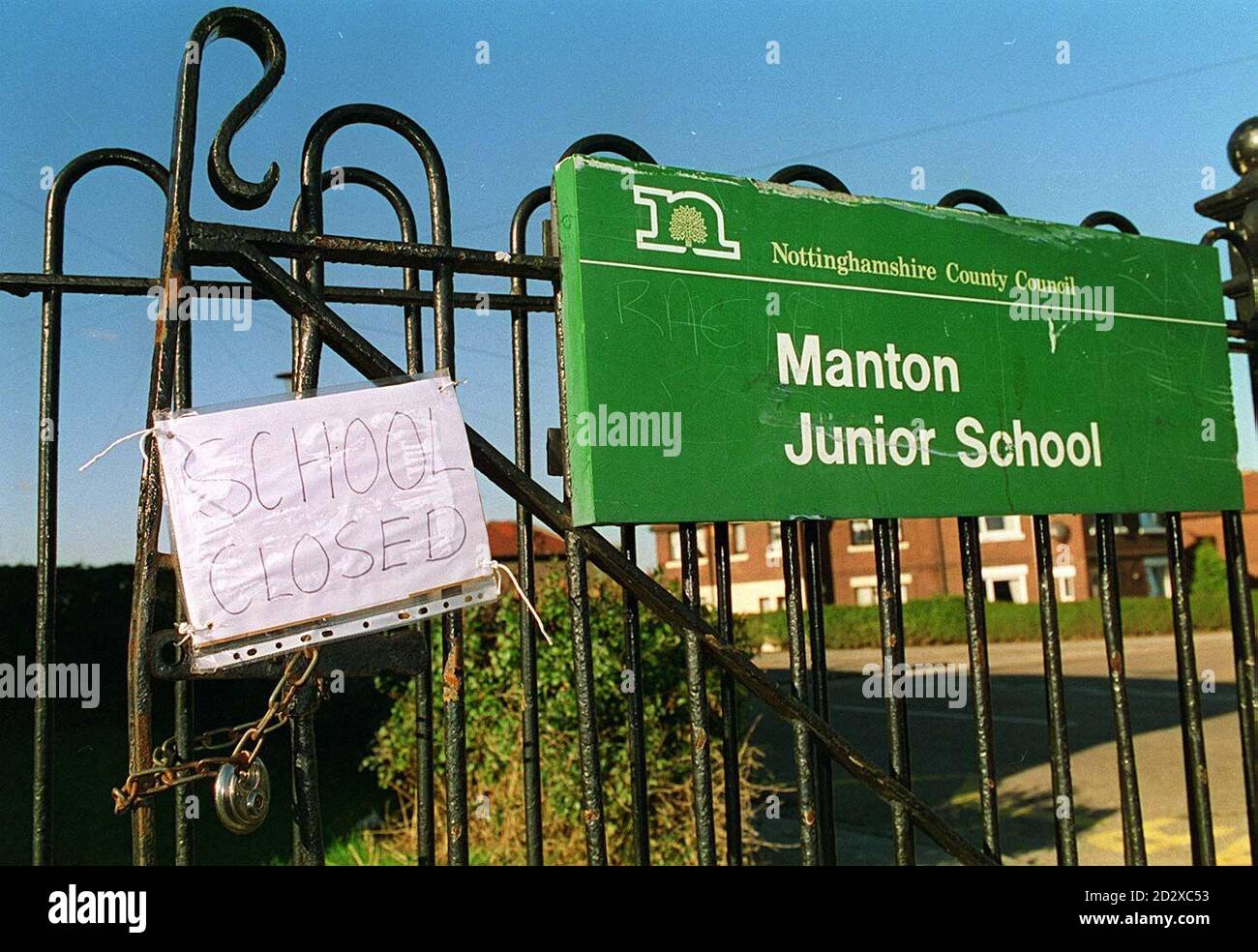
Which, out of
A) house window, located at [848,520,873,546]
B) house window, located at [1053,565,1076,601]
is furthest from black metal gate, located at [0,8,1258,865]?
house window, located at [1053,565,1076,601]

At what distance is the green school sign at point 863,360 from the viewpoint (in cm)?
211

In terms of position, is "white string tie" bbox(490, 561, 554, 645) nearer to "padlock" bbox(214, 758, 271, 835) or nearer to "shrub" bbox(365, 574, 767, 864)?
"padlock" bbox(214, 758, 271, 835)

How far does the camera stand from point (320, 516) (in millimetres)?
1896

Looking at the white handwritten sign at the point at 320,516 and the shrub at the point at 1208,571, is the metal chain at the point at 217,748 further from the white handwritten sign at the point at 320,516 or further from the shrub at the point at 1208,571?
the shrub at the point at 1208,571

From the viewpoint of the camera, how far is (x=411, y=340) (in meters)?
2.20

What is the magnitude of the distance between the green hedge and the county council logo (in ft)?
91.6

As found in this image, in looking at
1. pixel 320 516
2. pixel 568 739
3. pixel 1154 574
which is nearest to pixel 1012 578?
pixel 1154 574

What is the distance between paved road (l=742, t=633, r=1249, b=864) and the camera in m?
7.01

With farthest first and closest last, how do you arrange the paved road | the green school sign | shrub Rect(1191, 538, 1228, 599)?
shrub Rect(1191, 538, 1228, 599) → the paved road → the green school sign

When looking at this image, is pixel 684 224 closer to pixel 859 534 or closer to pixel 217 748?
pixel 217 748

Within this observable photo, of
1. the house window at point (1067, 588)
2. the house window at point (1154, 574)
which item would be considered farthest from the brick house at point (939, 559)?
the house window at point (1154, 574)

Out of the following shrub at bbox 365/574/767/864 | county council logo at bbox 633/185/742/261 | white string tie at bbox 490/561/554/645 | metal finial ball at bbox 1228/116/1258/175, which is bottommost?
shrub at bbox 365/574/767/864

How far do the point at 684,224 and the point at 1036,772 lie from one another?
8710 mm
